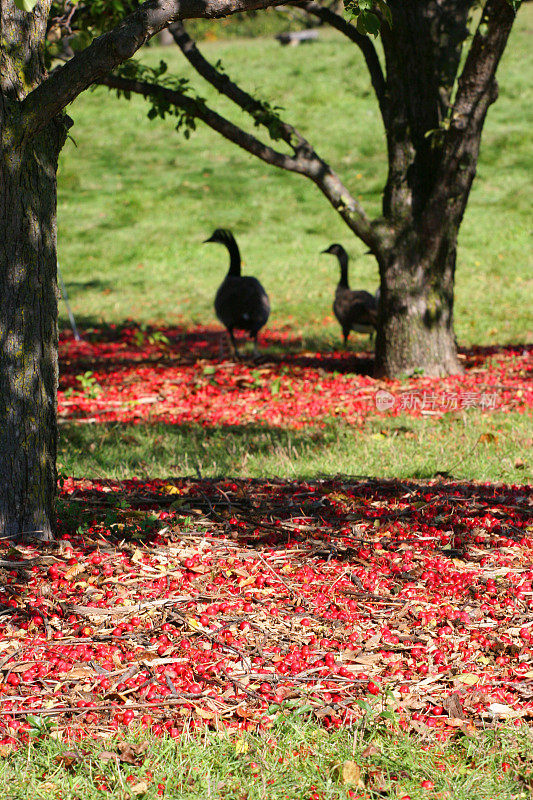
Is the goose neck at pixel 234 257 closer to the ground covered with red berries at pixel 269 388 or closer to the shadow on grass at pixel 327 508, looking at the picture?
the ground covered with red berries at pixel 269 388

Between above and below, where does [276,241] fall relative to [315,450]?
above

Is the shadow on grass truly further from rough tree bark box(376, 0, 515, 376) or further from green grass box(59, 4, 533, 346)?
green grass box(59, 4, 533, 346)

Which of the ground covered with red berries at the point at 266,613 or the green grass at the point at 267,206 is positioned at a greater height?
the green grass at the point at 267,206

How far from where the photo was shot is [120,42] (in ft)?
13.0

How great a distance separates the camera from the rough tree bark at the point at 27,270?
14.0 ft

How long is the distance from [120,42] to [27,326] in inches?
61.5

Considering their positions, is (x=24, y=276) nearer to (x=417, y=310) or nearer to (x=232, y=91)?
(x=232, y=91)

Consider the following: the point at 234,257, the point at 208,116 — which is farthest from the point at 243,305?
the point at 208,116

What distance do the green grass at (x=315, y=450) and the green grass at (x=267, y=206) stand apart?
6.28 meters

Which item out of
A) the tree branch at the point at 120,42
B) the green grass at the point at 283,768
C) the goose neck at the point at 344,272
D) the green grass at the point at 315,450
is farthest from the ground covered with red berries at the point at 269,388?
the green grass at the point at 283,768

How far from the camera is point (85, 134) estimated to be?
3142 cm

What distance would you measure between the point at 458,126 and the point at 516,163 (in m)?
18.3

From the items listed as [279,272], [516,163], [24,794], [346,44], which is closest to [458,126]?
[24,794]

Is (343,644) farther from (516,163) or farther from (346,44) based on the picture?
(346,44)
